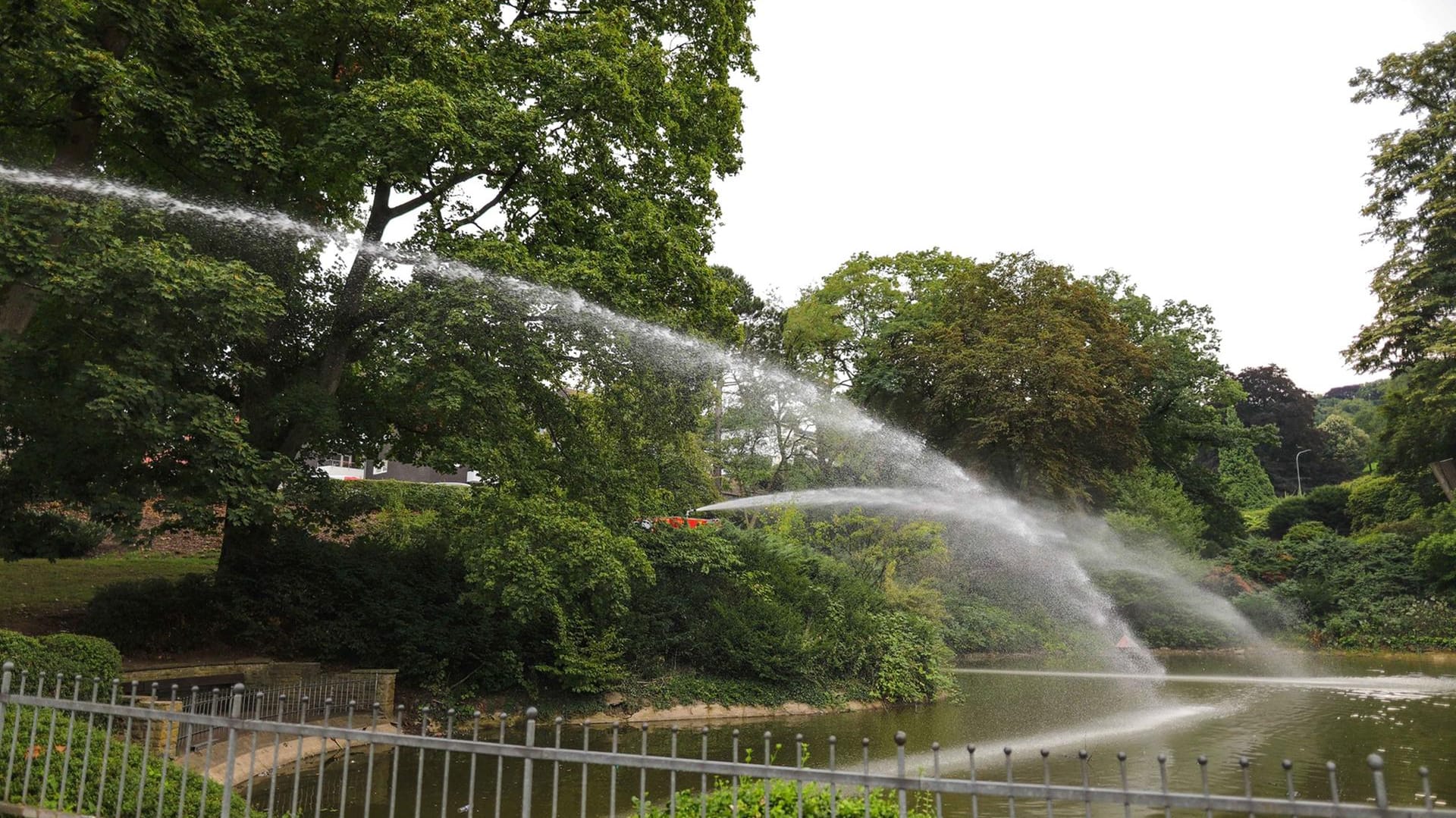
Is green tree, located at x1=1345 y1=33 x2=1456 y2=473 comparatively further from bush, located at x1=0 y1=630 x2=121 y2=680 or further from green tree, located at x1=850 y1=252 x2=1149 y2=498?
bush, located at x1=0 y1=630 x2=121 y2=680

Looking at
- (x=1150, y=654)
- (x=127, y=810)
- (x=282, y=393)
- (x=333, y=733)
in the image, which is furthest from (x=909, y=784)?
(x=1150, y=654)

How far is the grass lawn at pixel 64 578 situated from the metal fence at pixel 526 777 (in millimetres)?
3900

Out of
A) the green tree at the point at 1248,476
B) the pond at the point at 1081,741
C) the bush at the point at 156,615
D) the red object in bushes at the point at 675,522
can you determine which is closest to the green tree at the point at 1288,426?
the green tree at the point at 1248,476

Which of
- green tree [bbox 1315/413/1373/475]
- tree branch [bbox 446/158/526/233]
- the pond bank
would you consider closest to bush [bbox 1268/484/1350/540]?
green tree [bbox 1315/413/1373/475]

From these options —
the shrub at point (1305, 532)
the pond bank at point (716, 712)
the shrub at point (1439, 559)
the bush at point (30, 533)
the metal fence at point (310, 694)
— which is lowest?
the pond bank at point (716, 712)

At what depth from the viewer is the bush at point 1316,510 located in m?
44.9

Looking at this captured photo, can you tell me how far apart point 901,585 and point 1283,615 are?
54.2 feet

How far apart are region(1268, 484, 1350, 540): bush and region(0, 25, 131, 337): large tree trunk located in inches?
1880

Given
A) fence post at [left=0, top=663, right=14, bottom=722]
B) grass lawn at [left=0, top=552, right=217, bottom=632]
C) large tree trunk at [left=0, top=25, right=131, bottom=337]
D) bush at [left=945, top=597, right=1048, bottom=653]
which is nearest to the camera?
fence post at [left=0, top=663, right=14, bottom=722]

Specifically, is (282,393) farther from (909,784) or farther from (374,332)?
(909,784)

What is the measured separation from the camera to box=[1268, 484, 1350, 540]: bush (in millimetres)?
44906

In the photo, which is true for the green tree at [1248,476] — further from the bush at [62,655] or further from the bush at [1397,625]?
the bush at [62,655]

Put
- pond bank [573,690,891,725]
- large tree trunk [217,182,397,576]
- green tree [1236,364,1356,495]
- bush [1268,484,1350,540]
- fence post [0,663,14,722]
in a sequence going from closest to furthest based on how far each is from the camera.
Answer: fence post [0,663,14,722] → large tree trunk [217,182,397,576] → pond bank [573,690,891,725] → bush [1268,484,1350,540] → green tree [1236,364,1356,495]

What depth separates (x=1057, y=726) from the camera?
1598 centimetres
